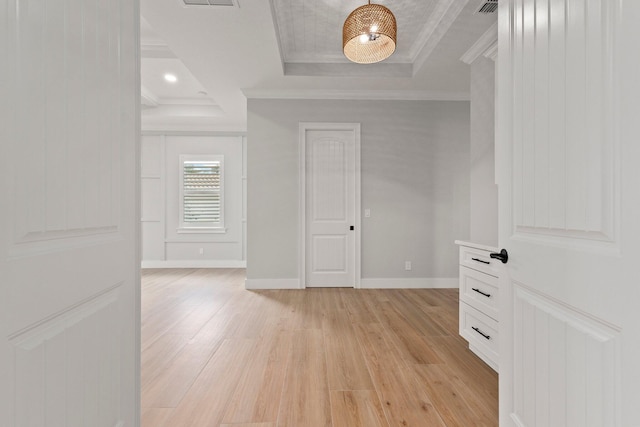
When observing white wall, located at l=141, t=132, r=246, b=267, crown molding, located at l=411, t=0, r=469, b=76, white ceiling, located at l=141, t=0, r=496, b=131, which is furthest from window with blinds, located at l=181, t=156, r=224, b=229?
crown molding, located at l=411, t=0, r=469, b=76

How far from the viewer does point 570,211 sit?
931 mm

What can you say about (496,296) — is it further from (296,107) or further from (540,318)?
(296,107)

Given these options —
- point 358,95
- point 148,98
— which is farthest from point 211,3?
point 148,98

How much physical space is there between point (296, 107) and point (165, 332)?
3.25 meters

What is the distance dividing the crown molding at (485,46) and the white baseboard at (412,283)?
2.84 m

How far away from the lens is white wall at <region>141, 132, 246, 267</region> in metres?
6.58

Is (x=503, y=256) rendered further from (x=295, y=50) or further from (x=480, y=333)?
Result: (x=295, y=50)

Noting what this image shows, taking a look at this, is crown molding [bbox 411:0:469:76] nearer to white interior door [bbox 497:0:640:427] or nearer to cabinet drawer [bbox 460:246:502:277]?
white interior door [bbox 497:0:640:427]

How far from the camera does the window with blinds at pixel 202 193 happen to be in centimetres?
666

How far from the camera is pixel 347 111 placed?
4617 millimetres

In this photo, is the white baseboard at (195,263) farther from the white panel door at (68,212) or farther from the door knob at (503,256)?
the door knob at (503,256)

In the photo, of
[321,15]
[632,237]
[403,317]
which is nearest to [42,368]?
[632,237]

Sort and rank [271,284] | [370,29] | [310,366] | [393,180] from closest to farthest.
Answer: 1. [310,366]
2. [370,29]
3. [271,284]
4. [393,180]

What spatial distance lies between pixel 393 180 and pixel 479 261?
2391 millimetres
